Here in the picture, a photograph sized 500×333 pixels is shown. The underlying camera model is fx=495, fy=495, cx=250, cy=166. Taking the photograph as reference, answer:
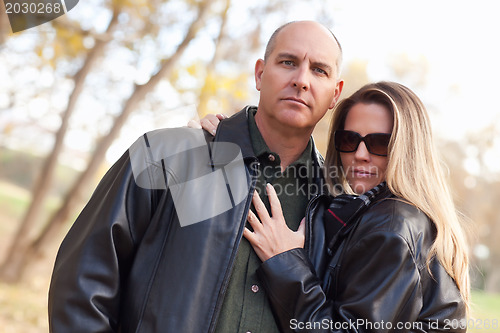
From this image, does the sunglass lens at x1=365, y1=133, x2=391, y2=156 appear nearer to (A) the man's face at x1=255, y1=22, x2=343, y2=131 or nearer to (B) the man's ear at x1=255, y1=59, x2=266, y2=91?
(A) the man's face at x1=255, y1=22, x2=343, y2=131

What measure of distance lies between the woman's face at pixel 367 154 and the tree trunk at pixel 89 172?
6.24 m

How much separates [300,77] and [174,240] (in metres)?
1.06

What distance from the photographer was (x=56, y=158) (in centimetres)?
971

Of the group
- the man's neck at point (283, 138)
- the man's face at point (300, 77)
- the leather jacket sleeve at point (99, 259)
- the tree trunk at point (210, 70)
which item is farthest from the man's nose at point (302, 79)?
the tree trunk at point (210, 70)

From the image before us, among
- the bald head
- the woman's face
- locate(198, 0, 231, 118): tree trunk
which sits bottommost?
the woman's face

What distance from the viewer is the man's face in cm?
256

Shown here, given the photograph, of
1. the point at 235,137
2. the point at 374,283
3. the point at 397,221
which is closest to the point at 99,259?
the point at 235,137

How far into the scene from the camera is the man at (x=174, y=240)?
2.02 m

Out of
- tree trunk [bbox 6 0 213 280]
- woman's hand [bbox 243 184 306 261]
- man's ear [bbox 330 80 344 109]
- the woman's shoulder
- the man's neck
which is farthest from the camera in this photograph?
tree trunk [bbox 6 0 213 280]

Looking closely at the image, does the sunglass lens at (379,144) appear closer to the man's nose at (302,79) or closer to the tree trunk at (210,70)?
the man's nose at (302,79)

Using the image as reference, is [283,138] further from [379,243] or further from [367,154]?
[379,243]

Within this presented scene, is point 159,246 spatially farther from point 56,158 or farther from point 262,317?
point 56,158

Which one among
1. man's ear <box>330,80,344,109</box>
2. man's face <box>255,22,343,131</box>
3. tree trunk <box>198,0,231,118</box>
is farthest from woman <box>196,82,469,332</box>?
tree trunk <box>198,0,231,118</box>

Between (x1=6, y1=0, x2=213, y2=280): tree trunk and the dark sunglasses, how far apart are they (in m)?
6.16
